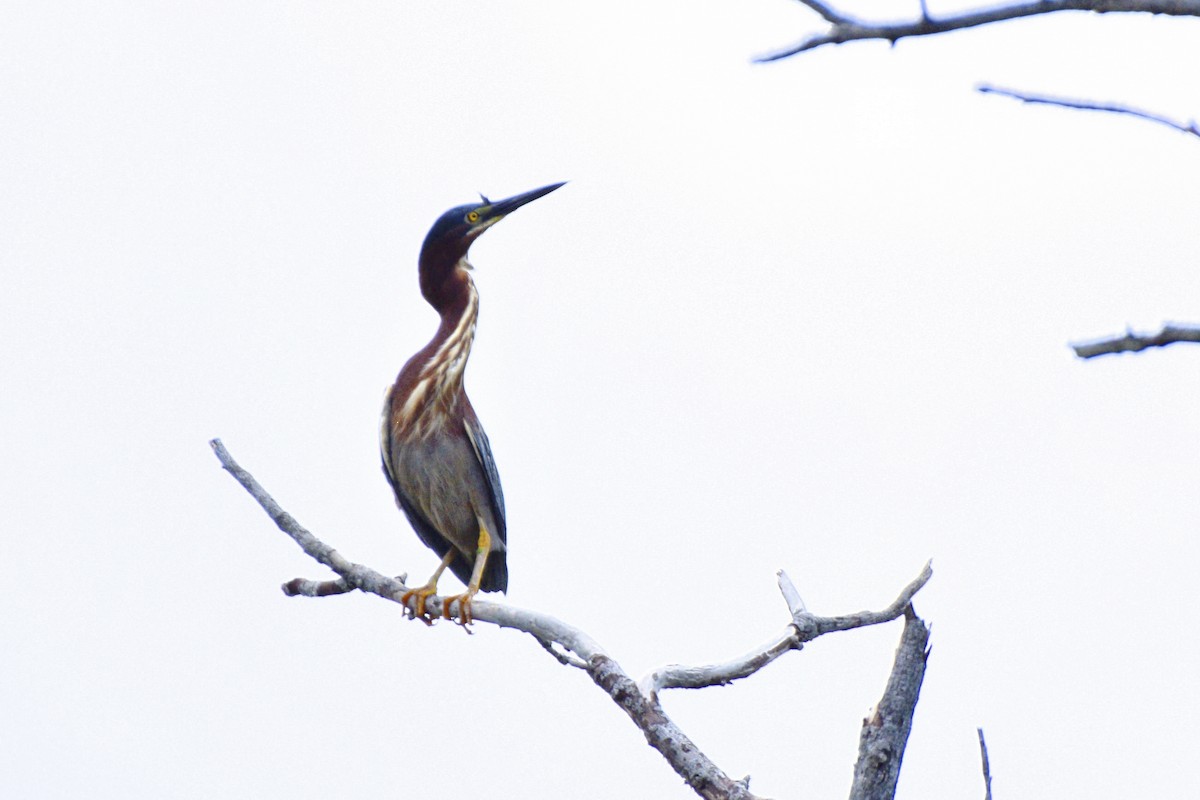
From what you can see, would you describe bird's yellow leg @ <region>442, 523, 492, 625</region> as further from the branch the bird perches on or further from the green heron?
the branch the bird perches on

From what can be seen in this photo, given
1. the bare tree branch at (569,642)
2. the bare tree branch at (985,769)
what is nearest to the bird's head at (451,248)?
the bare tree branch at (569,642)

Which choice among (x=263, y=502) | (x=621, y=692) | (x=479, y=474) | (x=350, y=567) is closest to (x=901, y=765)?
(x=621, y=692)

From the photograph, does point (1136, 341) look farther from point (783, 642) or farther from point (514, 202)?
point (514, 202)

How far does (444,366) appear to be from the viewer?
Answer: 713cm

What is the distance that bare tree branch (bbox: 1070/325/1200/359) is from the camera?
1.64m

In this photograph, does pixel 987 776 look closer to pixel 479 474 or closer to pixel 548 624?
pixel 548 624

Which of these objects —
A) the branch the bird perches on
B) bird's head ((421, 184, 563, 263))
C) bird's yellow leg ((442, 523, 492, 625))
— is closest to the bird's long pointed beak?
bird's head ((421, 184, 563, 263))

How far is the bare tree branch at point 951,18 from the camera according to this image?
5.83 ft

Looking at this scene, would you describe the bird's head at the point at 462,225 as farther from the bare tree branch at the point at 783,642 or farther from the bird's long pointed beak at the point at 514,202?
the bare tree branch at the point at 783,642

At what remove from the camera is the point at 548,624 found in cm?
457

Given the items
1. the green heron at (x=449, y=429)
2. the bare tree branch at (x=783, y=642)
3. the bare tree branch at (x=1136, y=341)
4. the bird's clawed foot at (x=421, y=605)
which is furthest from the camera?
the green heron at (x=449, y=429)

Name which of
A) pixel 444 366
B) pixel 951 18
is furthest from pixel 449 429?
pixel 951 18

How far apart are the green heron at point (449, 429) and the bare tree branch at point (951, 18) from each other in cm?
522

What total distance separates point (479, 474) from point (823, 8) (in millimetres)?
5334
